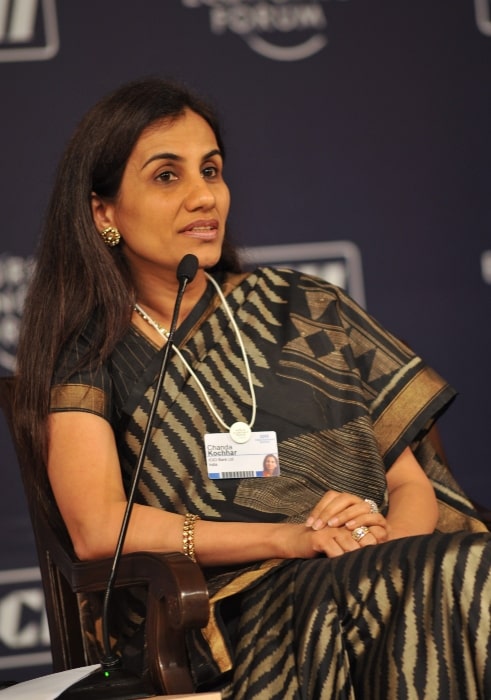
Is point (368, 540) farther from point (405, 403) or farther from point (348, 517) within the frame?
point (405, 403)

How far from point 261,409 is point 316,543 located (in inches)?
15.2

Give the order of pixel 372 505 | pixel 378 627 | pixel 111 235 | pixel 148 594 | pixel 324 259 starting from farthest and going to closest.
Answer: pixel 324 259 < pixel 111 235 < pixel 372 505 < pixel 148 594 < pixel 378 627

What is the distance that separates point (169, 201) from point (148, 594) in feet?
2.69

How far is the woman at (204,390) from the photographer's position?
79.0 inches

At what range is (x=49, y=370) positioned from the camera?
86.2 inches

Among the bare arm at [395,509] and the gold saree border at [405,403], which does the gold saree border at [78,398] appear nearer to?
the bare arm at [395,509]

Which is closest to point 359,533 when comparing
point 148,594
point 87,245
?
point 148,594

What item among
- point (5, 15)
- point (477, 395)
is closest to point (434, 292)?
point (477, 395)

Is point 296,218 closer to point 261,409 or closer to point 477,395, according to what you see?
point 477,395

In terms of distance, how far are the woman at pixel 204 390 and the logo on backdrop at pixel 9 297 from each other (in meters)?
0.65

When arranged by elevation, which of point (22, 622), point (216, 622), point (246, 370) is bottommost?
point (22, 622)

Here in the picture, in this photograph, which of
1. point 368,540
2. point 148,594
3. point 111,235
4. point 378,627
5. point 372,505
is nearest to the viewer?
point 378,627

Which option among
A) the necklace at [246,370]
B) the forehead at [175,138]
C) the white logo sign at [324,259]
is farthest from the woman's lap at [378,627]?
the white logo sign at [324,259]

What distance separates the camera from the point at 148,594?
178cm
